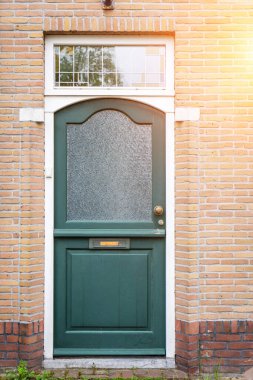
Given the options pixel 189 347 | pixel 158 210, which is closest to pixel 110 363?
pixel 189 347

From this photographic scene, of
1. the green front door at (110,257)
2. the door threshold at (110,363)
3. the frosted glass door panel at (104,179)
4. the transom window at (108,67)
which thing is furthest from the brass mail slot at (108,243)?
the transom window at (108,67)

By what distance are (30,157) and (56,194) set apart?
0.47 metres

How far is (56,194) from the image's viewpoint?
428 centimetres

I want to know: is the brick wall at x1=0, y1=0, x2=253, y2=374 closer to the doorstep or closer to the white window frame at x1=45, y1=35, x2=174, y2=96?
the white window frame at x1=45, y1=35, x2=174, y2=96

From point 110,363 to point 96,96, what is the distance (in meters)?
2.72

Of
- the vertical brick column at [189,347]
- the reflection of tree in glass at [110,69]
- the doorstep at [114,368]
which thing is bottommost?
the doorstep at [114,368]

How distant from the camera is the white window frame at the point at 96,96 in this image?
13.9 ft

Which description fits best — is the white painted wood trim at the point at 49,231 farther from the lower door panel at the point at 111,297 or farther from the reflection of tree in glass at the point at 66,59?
the reflection of tree in glass at the point at 66,59

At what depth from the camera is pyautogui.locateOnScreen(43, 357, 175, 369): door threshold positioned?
163 inches

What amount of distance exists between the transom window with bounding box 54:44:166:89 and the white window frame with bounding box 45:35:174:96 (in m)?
0.05

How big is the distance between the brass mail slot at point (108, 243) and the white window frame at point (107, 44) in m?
1.51

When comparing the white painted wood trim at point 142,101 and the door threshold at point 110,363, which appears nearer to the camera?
the door threshold at point 110,363

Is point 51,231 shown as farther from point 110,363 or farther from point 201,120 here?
point 201,120

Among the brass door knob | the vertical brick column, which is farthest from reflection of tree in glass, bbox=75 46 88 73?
the vertical brick column
